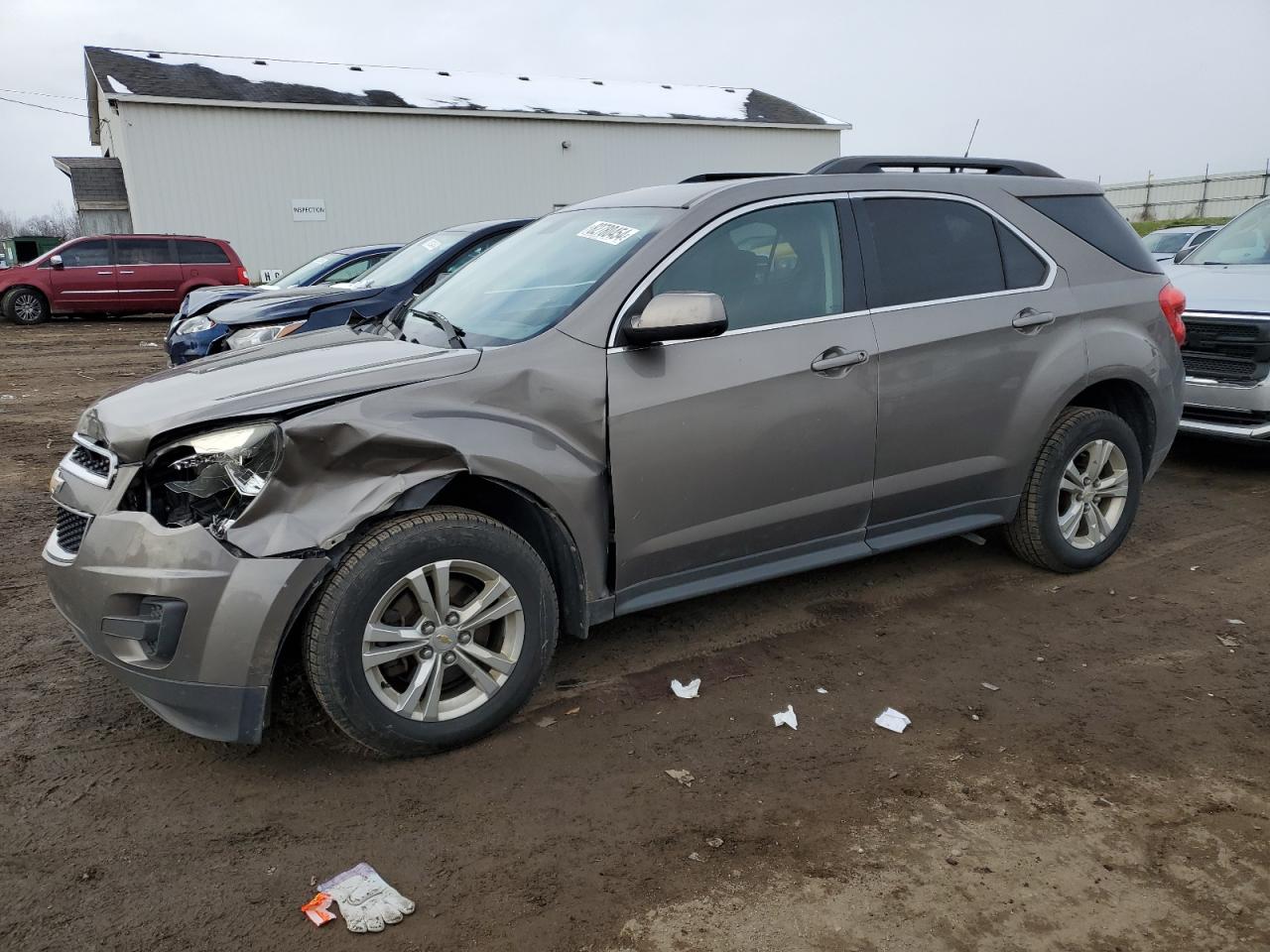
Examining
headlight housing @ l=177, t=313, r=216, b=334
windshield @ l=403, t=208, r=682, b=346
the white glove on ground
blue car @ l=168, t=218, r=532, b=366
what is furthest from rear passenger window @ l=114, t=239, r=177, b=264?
the white glove on ground

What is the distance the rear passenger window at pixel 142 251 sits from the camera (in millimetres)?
18953

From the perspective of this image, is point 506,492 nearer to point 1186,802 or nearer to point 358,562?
point 358,562

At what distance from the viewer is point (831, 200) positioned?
3.91 metres

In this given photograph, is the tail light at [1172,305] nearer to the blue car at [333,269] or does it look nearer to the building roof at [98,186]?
the blue car at [333,269]

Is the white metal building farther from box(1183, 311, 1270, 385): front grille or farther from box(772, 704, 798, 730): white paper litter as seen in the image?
box(772, 704, 798, 730): white paper litter

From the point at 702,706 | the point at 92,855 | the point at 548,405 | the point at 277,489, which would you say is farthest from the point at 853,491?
the point at 92,855

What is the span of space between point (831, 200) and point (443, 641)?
2.33 m

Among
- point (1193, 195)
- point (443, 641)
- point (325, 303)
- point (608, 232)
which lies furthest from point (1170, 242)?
point (1193, 195)

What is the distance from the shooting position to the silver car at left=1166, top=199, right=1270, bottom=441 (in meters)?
6.11

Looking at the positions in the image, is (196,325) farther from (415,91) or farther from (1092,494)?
(415,91)

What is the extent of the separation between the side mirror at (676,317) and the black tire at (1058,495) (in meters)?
1.97

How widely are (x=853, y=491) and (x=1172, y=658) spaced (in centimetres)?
141

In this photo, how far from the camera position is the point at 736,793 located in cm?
292

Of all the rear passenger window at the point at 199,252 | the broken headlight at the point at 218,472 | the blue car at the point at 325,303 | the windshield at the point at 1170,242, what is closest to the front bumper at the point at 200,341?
the blue car at the point at 325,303
